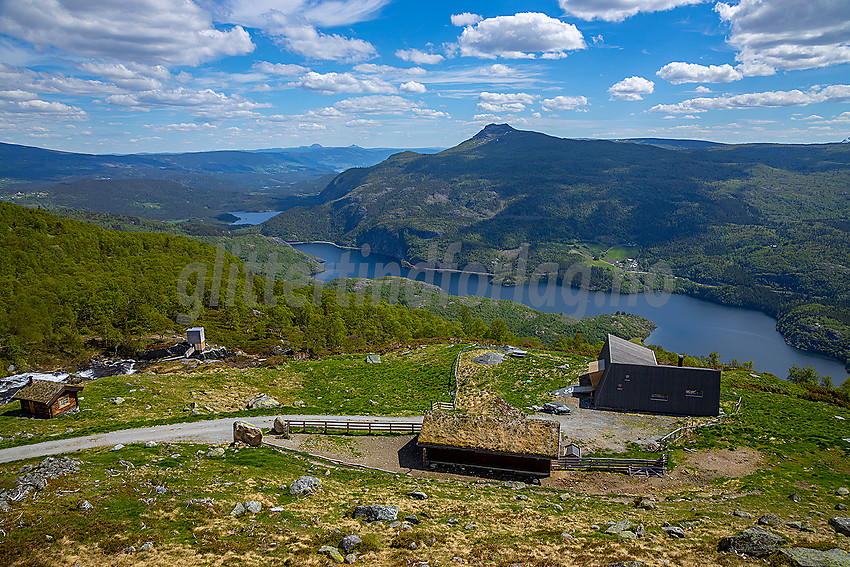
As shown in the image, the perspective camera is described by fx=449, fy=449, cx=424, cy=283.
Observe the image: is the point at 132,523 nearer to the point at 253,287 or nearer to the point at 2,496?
the point at 2,496

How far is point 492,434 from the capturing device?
25.1 meters

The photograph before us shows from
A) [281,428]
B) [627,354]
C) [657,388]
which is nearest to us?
[281,428]

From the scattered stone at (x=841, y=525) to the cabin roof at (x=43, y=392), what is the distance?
3908 centimetres

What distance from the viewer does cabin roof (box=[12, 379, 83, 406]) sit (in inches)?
1074

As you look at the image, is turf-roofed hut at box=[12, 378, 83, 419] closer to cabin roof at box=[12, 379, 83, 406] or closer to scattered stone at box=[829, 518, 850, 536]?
cabin roof at box=[12, 379, 83, 406]

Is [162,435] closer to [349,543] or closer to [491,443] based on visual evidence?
[349,543]

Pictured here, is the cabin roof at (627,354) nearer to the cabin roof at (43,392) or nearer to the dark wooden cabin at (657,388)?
the dark wooden cabin at (657,388)

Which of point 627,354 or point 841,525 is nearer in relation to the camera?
point 841,525

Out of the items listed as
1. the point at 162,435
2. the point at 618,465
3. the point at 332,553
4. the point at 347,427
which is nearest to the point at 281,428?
the point at 347,427

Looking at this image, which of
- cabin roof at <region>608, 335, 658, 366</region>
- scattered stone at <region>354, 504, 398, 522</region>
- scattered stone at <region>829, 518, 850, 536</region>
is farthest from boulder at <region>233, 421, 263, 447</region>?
scattered stone at <region>829, 518, 850, 536</region>

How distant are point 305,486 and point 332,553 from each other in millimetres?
5793

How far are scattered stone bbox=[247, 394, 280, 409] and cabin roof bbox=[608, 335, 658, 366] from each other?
25.5 m

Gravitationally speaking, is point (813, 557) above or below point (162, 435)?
above

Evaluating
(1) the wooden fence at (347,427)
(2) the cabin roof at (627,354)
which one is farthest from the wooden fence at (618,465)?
(2) the cabin roof at (627,354)
